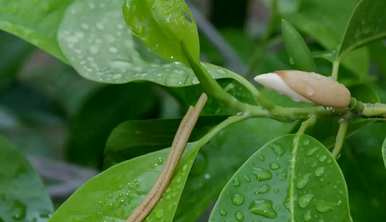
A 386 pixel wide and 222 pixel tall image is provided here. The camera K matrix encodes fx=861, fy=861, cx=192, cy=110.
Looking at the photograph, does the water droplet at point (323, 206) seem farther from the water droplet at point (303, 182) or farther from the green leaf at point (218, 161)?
the green leaf at point (218, 161)

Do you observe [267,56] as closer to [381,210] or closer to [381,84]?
[381,84]

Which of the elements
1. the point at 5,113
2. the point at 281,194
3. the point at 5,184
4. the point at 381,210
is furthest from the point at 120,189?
the point at 5,113

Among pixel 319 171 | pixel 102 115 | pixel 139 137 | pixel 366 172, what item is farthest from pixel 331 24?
pixel 102 115

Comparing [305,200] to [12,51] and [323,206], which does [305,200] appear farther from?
[12,51]

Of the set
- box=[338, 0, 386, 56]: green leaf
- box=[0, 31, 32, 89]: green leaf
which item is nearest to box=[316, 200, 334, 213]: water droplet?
box=[338, 0, 386, 56]: green leaf

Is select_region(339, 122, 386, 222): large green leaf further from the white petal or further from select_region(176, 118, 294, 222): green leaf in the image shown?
the white petal

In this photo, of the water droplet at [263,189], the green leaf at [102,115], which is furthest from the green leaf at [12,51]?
the water droplet at [263,189]
